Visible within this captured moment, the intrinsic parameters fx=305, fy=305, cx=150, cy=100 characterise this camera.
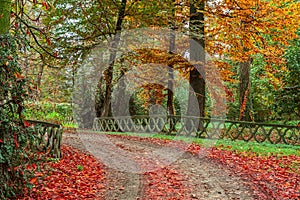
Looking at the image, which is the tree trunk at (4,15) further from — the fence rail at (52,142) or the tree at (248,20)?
the tree at (248,20)

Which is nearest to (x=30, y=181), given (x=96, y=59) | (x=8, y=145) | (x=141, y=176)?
(x=8, y=145)

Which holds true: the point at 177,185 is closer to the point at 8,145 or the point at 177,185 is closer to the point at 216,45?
the point at 8,145

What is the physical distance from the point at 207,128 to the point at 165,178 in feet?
26.5

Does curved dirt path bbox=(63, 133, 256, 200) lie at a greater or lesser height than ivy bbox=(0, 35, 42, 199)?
lesser

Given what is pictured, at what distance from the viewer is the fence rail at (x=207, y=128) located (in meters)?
13.5

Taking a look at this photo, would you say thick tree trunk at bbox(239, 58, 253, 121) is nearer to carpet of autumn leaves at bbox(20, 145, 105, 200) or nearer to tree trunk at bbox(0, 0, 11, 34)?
carpet of autumn leaves at bbox(20, 145, 105, 200)

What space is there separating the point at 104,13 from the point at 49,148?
285 inches

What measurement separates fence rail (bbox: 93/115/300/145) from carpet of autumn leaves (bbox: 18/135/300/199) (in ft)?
11.9

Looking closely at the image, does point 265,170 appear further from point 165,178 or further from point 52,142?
point 52,142

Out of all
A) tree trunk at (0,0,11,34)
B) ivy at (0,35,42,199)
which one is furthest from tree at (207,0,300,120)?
ivy at (0,35,42,199)

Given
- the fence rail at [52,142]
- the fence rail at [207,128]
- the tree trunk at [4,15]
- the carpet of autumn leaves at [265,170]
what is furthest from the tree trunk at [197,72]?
the tree trunk at [4,15]

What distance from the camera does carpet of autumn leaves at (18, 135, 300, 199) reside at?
6340mm

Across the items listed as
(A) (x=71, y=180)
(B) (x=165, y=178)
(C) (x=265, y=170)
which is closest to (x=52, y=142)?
(A) (x=71, y=180)

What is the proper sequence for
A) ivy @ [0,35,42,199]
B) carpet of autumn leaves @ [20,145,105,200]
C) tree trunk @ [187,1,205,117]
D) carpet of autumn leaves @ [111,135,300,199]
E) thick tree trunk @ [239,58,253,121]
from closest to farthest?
ivy @ [0,35,42,199] → carpet of autumn leaves @ [20,145,105,200] → carpet of autumn leaves @ [111,135,300,199] → tree trunk @ [187,1,205,117] → thick tree trunk @ [239,58,253,121]
